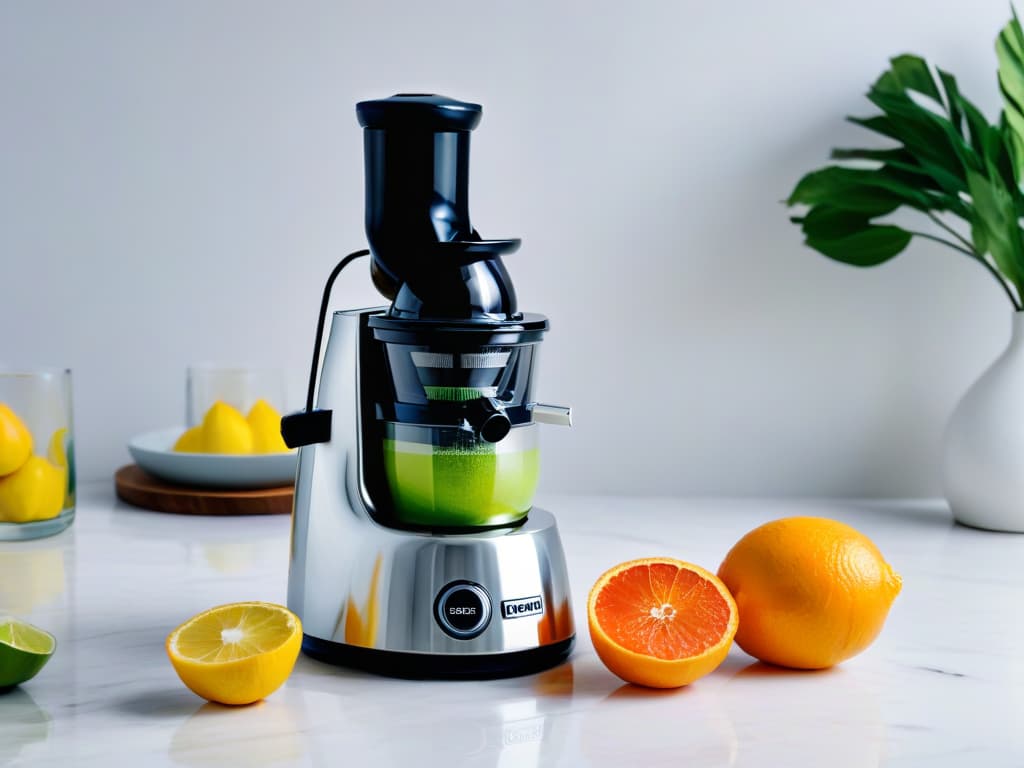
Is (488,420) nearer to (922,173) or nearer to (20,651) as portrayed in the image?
(20,651)

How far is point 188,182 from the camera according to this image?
1.69 m

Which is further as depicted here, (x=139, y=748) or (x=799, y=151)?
(x=799, y=151)

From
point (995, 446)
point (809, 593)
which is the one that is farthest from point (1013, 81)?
point (809, 593)

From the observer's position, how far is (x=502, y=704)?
0.89 metres

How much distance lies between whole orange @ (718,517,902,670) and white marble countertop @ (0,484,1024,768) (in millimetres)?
30

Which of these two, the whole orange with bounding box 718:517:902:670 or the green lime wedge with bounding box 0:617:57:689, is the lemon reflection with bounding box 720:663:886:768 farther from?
the green lime wedge with bounding box 0:617:57:689

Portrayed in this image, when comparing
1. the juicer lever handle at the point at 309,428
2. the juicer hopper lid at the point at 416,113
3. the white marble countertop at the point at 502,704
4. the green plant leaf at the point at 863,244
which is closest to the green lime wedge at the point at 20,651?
the white marble countertop at the point at 502,704

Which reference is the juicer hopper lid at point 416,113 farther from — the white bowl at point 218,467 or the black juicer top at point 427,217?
the white bowl at point 218,467

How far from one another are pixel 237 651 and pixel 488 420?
256 millimetres

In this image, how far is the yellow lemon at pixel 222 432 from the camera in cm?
156

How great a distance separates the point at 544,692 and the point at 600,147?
995mm

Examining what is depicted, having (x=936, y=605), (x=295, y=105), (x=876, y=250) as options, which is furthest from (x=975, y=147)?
(x=295, y=105)

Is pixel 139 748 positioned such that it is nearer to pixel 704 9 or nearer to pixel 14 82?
pixel 14 82

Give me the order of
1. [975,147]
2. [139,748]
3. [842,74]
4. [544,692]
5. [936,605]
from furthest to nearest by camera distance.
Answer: [842,74], [975,147], [936,605], [544,692], [139,748]
